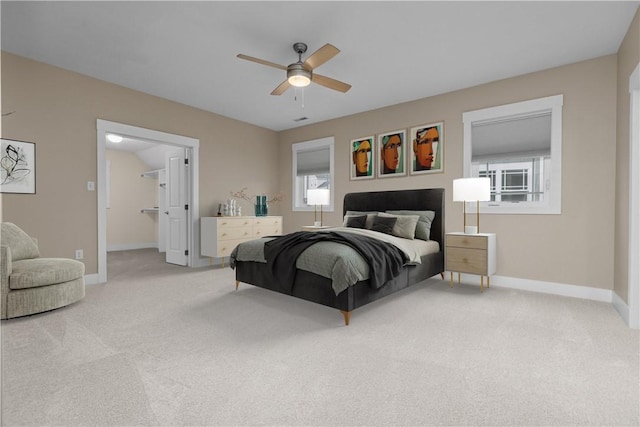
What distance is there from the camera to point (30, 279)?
116 inches

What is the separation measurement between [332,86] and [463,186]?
1970 millimetres

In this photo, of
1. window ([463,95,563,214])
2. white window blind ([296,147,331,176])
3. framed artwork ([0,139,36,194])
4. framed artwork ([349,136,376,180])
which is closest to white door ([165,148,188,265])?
framed artwork ([0,139,36,194])

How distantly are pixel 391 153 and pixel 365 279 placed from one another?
2.93m

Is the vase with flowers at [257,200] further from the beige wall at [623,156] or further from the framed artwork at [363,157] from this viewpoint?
the beige wall at [623,156]

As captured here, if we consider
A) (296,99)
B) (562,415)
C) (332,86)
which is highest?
(296,99)

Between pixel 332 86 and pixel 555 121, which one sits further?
pixel 555 121

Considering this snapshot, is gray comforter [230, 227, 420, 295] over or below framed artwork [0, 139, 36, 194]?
below

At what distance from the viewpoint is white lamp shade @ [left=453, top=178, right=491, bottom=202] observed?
398 centimetres

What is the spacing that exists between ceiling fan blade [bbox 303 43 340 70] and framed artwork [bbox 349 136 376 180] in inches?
98.3

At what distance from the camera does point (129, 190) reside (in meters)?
8.00

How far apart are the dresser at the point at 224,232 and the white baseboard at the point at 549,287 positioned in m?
3.40

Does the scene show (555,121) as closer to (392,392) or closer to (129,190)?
(392,392)

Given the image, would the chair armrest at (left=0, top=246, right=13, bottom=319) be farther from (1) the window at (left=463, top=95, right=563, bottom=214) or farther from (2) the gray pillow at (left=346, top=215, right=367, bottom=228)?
(1) the window at (left=463, top=95, right=563, bottom=214)

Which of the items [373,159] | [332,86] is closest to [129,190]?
[373,159]
